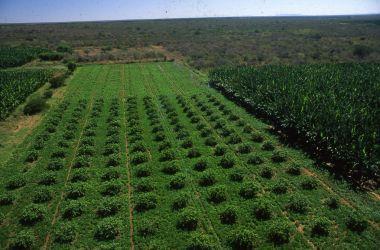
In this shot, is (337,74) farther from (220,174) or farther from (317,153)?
(220,174)

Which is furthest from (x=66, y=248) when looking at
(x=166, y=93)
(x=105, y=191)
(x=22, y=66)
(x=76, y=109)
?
(x=22, y=66)

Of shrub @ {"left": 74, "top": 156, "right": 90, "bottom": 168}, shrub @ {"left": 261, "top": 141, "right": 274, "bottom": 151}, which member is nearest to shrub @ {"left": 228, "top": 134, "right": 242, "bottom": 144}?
shrub @ {"left": 261, "top": 141, "right": 274, "bottom": 151}

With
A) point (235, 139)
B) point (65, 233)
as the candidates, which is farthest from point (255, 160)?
point (65, 233)

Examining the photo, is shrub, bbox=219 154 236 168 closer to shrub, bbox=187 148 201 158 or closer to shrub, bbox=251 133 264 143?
shrub, bbox=187 148 201 158

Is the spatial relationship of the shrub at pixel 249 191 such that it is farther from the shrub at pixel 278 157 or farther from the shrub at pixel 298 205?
the shrub at pixel 278 157

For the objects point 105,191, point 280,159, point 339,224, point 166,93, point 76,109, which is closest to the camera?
point 339,224

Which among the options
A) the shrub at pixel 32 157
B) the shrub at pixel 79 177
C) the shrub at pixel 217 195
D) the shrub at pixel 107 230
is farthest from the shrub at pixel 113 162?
the shrub at pixel 217 195
